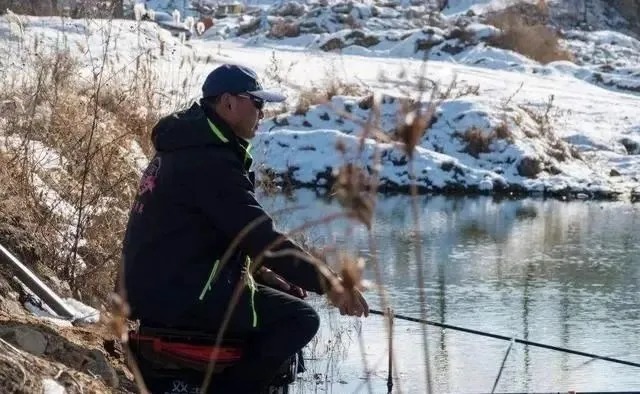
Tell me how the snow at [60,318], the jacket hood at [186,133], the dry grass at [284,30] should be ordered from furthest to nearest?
the dry grass at [284,30]
the snow at [60,318]
the jacket hood at [186,133]

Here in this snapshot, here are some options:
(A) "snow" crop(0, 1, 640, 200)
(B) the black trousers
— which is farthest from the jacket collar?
(A) "snow" crop(0, 1, 640, 200)

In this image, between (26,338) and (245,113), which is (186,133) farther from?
(26,338)

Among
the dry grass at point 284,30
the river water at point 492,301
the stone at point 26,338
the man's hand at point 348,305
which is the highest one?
the man's hand at point 348,305

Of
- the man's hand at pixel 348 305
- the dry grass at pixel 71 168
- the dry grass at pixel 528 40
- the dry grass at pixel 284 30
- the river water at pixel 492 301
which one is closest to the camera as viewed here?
the man's hand at pixel 348 305

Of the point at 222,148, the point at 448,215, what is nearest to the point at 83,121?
the point at 222,148

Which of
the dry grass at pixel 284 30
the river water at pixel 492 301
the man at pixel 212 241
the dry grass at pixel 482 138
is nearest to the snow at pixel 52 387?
the man at pixel 212 241

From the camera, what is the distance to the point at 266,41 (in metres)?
28.2

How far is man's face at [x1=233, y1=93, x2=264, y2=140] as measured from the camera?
4148 millimetres

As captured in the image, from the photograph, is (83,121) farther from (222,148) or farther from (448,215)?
(448,215)

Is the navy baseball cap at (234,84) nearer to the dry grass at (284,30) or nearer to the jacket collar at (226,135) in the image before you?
the jacket collar at (226,135)

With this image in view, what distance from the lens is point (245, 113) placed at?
4172 millimetres

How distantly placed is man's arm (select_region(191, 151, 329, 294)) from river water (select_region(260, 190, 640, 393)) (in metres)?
0.16

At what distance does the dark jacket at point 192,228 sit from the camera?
3947mm

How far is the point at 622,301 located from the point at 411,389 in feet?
10.3
